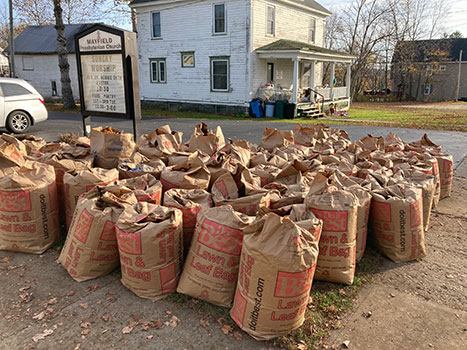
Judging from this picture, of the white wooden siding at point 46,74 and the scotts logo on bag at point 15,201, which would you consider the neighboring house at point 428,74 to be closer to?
the white wooden siding at point 46,74

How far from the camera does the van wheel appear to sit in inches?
472

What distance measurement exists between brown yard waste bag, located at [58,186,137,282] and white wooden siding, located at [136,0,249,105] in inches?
642

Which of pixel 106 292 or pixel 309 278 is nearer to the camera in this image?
pixel 309 278

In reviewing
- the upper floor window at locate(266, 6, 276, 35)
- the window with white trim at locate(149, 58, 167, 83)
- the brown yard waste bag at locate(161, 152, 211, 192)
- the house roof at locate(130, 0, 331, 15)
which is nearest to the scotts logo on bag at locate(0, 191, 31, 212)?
the brown yard waste bag at locate(161, 152, 211, 192)

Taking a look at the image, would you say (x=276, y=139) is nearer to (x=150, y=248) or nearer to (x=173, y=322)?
(x=150, y=248)

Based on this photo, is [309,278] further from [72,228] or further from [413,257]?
[72,228]

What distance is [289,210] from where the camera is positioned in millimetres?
3148

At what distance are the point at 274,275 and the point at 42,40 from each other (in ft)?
113

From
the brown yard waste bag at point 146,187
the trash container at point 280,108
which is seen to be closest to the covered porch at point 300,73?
the trash container at point 280,108

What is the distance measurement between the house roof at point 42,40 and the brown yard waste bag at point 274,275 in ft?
100

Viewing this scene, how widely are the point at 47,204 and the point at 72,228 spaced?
1.88 ft

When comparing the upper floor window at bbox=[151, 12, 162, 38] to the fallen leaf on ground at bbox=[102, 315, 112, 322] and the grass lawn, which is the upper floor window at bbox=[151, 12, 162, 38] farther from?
the fallen leaf on ground at bbox=[102, 315, 112, 322]

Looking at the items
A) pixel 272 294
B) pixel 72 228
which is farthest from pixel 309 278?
pixel 72 228

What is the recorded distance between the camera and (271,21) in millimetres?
20016
